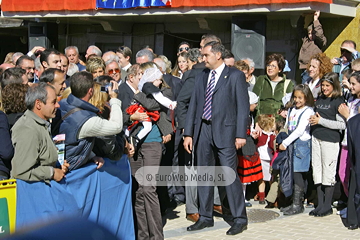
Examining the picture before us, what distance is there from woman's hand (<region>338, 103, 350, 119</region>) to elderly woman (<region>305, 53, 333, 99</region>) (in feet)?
3.11

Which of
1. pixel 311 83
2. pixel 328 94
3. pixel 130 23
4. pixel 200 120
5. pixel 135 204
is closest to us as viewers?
pixel 135 204

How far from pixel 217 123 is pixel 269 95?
2.41 meters

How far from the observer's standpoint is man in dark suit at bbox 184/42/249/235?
23.9ft

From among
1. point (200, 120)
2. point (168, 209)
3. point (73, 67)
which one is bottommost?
point (168, 209)

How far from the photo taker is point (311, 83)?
940cm

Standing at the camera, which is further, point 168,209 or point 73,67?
point 73,67

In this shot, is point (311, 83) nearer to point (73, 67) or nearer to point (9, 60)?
point (73, 67)

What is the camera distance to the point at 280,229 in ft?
24.6

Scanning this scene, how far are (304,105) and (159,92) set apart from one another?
235 cm

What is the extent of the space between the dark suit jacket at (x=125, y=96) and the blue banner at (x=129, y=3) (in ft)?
18.0

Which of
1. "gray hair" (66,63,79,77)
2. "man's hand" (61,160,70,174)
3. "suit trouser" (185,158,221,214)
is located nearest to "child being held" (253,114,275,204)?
"suit trouser" (185,158,221,214)

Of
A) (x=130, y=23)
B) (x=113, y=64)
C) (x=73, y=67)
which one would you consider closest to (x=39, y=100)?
(x=113, y=64)

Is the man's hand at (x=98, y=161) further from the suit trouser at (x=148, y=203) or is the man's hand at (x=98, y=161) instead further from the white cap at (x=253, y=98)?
the white cap at (x=253, y=98)

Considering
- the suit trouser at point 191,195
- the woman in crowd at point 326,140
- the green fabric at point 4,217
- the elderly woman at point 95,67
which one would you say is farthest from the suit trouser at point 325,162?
the green fabric at point 4,217
